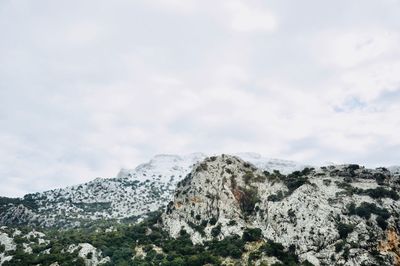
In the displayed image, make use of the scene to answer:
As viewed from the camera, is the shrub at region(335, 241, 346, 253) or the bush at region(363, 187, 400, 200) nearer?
the shrub at region(335, 241, 346, 253)

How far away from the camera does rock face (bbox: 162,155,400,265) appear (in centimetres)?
7788

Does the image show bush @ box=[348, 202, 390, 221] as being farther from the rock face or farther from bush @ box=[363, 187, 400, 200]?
bush @ box=[363, 187, 400, 200]

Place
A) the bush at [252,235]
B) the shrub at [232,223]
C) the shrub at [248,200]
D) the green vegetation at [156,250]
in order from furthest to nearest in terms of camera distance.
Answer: the shrub at [248,200] < the shrub at [232,223] < the bush at [252,235] < the green vegetation at [156,250]

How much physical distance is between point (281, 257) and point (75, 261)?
47.3 meters

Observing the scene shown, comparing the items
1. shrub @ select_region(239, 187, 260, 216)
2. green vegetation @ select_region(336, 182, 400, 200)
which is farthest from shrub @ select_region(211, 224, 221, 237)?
green vegetation @ select_region(336, 182, 400, 200)

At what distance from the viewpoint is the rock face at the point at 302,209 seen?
255 ft

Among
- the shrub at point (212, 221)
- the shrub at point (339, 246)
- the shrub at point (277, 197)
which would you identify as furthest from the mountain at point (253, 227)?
the shrub at point (212, 221)

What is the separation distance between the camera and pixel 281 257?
81.4 m

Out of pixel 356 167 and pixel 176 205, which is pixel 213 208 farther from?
pixel 356 167

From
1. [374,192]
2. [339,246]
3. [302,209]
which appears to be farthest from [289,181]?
[339,246]

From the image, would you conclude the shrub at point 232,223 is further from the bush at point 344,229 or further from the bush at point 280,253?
the bush at point 344,229

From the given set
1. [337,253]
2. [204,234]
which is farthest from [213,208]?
[337,253]

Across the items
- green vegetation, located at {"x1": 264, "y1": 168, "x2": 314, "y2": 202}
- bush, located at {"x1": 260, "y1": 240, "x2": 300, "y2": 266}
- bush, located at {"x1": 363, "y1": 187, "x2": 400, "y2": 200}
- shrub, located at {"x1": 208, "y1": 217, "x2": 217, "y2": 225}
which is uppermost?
green vegetation, located at {"x1": 264, "y1": 168, "x2": 314, "y2": 202}

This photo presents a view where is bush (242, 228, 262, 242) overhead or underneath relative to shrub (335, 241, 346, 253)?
overhead
